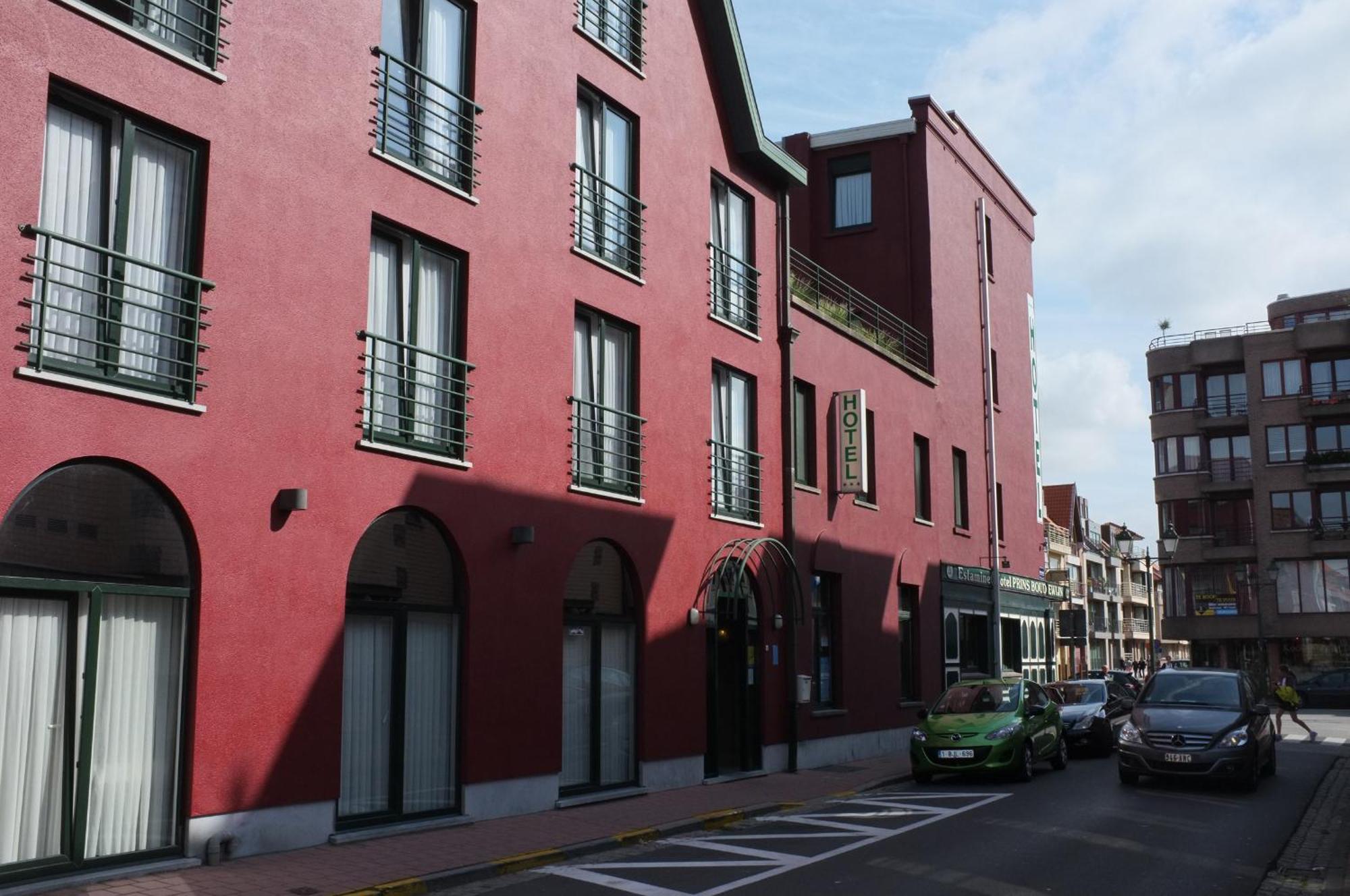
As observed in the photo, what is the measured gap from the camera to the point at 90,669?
9922 mm

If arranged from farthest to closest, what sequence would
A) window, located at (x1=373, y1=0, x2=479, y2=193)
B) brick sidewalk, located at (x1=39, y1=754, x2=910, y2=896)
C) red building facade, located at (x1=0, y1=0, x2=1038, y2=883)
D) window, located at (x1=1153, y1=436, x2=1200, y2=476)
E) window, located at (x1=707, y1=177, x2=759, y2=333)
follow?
window, located at (x1=1153, y1=436, x2=1200, y2=476) < window, located at (x1=707, y1=177, x2=759, y2=333) < window, located at (x1=373, y1=0, x2=479, y2=193) < red building facade, located at (x1=0, y1=0, x2=1038, y2=883) < brick sidewalk, located at (x1=39, y1=754, x2=910, y2=896)

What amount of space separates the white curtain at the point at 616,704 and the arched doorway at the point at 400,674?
118 inches

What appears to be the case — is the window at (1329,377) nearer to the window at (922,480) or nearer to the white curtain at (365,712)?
the window at (922,480)

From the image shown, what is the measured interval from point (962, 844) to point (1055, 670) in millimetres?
26240

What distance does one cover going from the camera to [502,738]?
1410 cm

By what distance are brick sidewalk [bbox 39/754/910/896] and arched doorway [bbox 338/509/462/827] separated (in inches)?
20.5

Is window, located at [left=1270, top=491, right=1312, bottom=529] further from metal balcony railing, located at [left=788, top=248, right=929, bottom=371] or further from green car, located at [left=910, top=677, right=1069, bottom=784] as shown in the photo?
green car, located at [left=910, top=677, right=1069, bottom=784]

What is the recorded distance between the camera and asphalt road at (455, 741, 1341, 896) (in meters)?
10.3

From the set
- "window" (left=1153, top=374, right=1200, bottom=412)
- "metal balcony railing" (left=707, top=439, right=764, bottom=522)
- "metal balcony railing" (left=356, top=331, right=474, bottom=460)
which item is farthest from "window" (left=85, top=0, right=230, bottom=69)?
"window" (left=1153, top=374, right=1200, bottom=412)

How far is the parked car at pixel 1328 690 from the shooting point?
4838cm

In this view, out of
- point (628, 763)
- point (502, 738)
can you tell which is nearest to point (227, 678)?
point (502, 738)

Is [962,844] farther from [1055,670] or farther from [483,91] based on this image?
[1055,670]

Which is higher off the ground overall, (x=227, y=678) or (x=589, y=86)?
(x=589, y=86)

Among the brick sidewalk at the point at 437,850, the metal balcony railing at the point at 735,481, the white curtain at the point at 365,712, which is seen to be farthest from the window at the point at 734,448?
the white curtain at the point at 365,712
